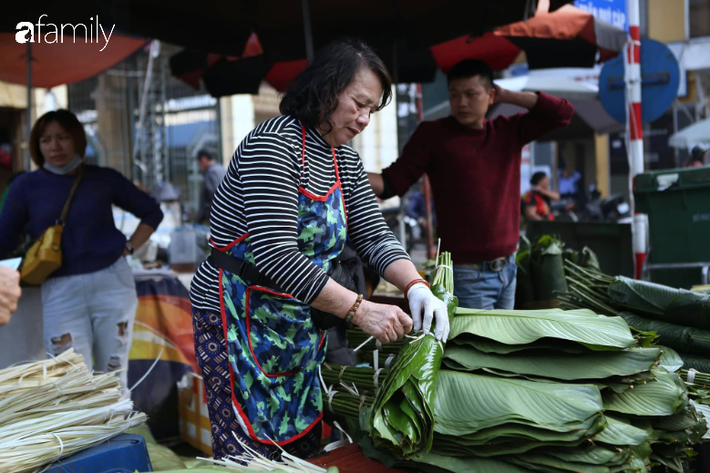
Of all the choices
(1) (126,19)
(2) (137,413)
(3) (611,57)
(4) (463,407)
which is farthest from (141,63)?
(4) (463,407)

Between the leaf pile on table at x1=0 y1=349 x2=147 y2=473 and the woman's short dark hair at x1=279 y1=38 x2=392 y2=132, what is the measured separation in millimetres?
1065

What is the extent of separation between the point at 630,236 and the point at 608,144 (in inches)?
552

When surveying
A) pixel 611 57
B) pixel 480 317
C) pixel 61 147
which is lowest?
pixel 480 317

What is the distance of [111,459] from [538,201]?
26.1 feet

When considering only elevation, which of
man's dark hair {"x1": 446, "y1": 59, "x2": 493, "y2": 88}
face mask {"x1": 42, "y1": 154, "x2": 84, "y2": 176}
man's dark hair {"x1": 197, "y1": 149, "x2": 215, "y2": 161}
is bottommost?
face mask {"x1": 42, "y1": 154, "x2": 84, "y2": 176}

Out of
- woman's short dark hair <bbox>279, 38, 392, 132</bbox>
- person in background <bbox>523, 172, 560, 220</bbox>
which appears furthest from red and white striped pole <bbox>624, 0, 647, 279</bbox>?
person in background <bbox>523, 172, 560, 220</bbox>

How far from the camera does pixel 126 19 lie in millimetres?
4086

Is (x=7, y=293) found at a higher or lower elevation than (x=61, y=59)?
lower

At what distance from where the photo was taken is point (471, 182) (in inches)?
125

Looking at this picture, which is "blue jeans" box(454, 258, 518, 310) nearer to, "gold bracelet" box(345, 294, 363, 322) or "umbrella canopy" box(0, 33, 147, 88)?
"gold bracelet" box(345, 294, 363, 322)

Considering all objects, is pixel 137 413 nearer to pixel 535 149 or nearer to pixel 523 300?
pixel 523 300

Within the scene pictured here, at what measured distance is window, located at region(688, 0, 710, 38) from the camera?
17266mm

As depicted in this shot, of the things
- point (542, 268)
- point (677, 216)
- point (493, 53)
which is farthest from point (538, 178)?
point (542, 268)

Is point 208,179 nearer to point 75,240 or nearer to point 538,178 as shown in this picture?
point 75,240
